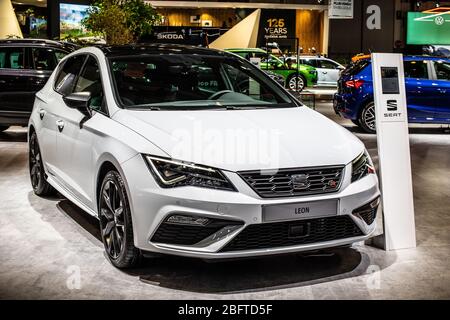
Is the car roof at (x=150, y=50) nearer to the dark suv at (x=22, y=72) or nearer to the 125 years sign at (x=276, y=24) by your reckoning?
the dark suv at (x=22, y=72)

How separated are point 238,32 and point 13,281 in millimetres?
28647

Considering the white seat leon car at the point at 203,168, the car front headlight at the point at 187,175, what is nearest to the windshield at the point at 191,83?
the white seat leon car at the point at 203,168

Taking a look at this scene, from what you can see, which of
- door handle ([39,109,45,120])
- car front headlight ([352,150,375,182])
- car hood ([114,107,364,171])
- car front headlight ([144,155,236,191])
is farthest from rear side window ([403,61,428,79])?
car front headlight ([144,155,236,191])

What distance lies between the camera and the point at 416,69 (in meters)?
12.7

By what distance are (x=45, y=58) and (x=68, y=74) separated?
553 centimetres

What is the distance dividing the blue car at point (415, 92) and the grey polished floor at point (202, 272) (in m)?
6.65

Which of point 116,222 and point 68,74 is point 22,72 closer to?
point 68,74

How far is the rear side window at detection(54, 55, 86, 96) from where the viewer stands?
19.6 feet

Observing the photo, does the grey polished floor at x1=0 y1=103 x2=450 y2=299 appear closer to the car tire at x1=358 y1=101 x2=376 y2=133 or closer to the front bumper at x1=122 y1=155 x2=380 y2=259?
the front bumper at x1=122 y1=155 x2=380 y2=259

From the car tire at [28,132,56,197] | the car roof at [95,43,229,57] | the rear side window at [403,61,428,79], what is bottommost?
the car tire at [28,132,56,197]

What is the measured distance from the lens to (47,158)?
20.4ft

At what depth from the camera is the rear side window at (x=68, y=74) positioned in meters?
5.96

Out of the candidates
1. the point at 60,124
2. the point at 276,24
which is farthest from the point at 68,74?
the point at 276,24
